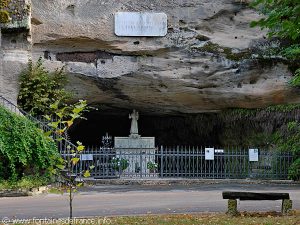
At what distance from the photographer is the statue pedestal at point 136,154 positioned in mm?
21219

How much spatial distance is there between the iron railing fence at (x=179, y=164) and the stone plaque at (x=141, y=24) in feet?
15.2

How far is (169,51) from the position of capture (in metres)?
22.0

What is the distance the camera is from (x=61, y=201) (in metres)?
13.2

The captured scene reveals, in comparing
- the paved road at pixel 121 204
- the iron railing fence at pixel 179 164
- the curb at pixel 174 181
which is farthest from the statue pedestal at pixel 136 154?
the paved road at pixel 121 204

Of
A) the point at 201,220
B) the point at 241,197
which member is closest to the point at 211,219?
the point at 201,220

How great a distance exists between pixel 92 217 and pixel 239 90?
1343 centimetres

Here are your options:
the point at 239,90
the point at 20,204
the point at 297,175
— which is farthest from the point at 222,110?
the point at 20,204

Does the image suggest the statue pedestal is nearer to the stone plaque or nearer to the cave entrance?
the cave entrance

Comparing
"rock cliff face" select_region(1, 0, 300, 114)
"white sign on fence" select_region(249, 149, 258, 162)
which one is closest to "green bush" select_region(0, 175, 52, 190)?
"rock cliff face" select_region(1, 0, 300, 114)

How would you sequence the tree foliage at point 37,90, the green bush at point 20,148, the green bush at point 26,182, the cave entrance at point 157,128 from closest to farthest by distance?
the green bush at point 26,182 → the green bush at point 20,148 → the tree foliage at point 37,90 → the cave entrance at point 157,128

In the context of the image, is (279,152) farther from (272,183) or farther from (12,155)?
(12,155)

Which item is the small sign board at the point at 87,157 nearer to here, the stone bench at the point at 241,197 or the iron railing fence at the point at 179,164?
the iron railing fence at the point at 179,164

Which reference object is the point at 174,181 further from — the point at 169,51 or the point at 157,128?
the point at 157,128

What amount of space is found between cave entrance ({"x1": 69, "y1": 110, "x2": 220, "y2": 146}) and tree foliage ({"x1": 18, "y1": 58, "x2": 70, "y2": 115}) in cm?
404
